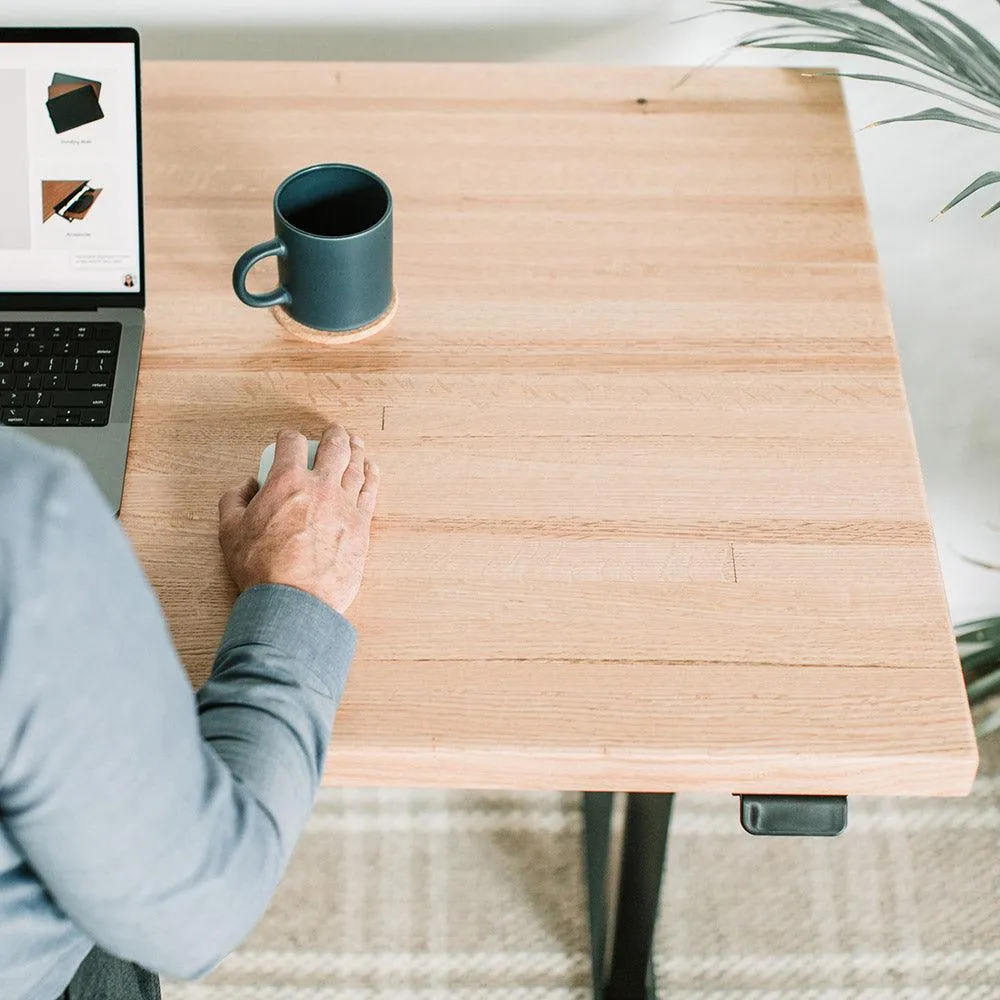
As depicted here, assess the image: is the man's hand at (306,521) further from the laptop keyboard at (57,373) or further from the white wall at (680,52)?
the white wall at (680,52)

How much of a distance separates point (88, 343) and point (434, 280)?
0.98ft

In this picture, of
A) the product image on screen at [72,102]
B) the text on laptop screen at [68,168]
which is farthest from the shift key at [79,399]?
the product image on screen at [72,102]

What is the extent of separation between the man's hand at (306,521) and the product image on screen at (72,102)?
33cm

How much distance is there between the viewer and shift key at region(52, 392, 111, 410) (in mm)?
925

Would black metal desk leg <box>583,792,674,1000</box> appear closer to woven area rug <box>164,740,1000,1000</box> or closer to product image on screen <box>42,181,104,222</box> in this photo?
woven area rug <box>164,740,1000,1000</box>

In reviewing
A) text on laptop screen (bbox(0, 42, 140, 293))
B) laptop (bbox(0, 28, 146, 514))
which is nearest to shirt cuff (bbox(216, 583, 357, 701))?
laptop (bbox(0, 28, 146, 514))

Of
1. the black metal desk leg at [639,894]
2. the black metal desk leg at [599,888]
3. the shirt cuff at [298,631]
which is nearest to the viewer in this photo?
the shirt cuff at [298,631]

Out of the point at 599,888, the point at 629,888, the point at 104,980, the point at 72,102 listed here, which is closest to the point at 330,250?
the point at 72,102

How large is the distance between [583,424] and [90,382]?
0.41 m

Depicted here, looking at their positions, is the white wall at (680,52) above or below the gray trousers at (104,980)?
above

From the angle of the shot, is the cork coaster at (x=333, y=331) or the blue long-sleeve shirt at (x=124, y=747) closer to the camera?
the blue long-sleeve shirt at (x=124, y=747)

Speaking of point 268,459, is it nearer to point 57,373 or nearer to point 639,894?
point 57,373

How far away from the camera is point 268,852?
0.66 metres

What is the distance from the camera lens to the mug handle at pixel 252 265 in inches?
35.2
